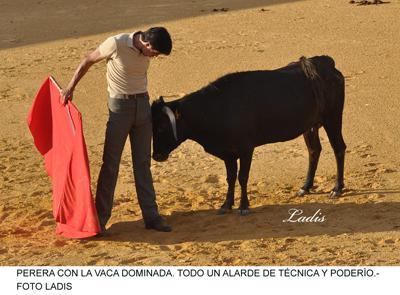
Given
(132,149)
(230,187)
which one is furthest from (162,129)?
(230,187)

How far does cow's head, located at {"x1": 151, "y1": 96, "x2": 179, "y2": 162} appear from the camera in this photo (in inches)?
383

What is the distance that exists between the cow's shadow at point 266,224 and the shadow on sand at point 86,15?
8998 mm

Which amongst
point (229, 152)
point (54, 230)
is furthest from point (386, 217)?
point (54, 230)

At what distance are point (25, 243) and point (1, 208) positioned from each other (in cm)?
123

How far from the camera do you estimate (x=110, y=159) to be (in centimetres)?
928

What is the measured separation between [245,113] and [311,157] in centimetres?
120

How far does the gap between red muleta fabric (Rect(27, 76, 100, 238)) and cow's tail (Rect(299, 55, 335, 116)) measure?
96.4 inches

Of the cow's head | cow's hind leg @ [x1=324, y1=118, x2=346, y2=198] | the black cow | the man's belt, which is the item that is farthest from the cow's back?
the man's belt

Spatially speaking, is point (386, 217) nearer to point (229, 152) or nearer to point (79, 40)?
point (229, 152)

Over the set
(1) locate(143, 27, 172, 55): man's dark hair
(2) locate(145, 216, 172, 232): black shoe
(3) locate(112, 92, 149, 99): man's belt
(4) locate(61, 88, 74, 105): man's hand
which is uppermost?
(1) locate(143, 27, 172, 55): man's dark hair

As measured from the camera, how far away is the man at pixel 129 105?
8875mm

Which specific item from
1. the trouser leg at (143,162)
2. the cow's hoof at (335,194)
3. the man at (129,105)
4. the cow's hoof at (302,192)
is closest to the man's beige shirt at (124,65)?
the man at (129,105)

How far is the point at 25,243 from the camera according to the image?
367 inches

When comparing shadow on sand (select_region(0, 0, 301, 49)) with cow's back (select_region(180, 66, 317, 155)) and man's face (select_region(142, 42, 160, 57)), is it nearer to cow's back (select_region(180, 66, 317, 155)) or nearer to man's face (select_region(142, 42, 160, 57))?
cow's back (select_region(180, 66, 317, 155))
